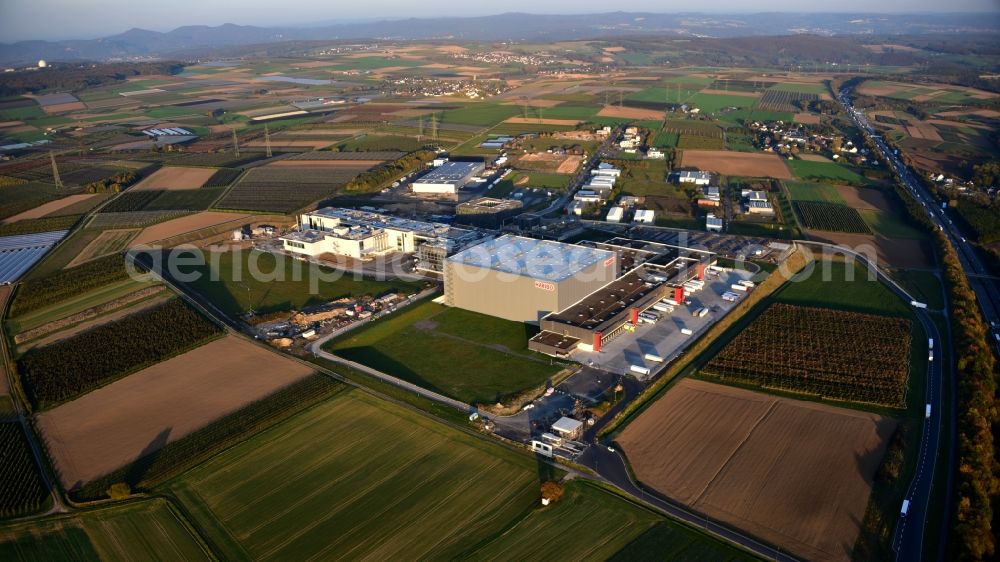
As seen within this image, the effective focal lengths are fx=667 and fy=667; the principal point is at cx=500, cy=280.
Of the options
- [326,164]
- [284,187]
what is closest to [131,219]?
[284,187]

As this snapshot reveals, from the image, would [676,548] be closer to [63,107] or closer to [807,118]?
[807,118]

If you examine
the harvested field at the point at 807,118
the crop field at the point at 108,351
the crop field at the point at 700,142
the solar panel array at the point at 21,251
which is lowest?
the crop field at the point at 108,351

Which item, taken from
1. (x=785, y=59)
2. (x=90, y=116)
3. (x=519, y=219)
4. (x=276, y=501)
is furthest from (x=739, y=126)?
(x=785, y=59)

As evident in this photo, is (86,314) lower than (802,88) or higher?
lower

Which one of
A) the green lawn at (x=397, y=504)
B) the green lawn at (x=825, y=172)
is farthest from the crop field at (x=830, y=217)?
the green lawn at (x=397, y=504)

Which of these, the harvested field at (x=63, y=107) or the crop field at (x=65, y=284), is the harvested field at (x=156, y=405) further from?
the harvested field at (x=63, y=107)

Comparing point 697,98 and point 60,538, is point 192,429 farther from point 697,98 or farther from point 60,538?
point 697,98

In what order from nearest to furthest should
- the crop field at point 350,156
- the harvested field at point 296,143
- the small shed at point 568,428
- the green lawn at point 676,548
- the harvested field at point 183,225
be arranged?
the green lawn at point 676,548, the small shed at point 568,428, the harvested field at point 183,225, the crop field at point 350,156, the harvested field at point 296,143
